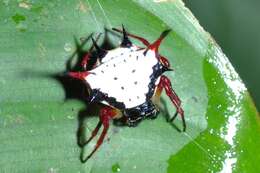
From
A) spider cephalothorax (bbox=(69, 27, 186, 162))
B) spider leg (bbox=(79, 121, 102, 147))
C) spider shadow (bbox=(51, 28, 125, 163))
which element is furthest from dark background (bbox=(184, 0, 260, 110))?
spider leg (bbox=(79, 121, 102, 147))

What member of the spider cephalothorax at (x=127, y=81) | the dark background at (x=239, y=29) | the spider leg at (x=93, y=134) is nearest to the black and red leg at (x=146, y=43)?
the spider cephalothorax at (x=127, y=81)

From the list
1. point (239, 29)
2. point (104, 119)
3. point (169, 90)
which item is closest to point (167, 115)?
point (169, 90)

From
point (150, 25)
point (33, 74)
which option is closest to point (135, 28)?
point (150, 25)

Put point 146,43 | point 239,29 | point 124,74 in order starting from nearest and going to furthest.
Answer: point 124,74
point 146,43
point 239,29

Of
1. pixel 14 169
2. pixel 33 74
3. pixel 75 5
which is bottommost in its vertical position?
pixel 14 169

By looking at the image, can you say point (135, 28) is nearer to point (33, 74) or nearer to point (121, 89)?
point (121, 89)

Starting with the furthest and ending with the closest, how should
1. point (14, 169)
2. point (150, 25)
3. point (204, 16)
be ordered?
point (204, 16)
point (150, 25)
point (14, 169)

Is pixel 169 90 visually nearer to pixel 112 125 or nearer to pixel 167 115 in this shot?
pixel 167 115
